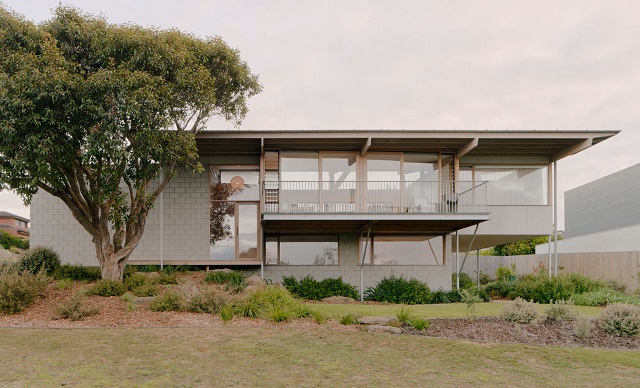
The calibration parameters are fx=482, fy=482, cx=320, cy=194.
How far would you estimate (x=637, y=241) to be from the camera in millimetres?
25438

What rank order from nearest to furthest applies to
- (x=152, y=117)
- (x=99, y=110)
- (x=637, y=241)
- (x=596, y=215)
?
1. (x=99, y=110)
2. (x=152, y=117)
3. (x=637, y=241)
4. (x=596, y=215)

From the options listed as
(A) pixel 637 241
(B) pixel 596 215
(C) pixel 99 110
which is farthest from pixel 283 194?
(B) pixel 596 215

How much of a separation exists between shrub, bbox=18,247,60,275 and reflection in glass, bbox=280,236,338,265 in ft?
23.4

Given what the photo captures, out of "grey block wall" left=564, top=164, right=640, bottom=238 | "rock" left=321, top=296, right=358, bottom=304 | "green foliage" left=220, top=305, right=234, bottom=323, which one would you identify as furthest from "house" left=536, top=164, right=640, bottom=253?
"green foliage" left=220, top=305, right=234, bottom=323

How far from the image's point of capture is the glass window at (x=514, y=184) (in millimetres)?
17672

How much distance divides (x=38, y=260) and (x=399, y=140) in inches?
468

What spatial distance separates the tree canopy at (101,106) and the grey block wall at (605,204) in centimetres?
3057

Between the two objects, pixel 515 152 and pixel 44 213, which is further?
pixel 515 152

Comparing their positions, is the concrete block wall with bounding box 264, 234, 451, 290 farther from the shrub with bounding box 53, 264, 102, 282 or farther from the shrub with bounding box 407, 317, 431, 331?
the shrub with bounding box 407, 317, 431, 331

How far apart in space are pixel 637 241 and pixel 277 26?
2237cm

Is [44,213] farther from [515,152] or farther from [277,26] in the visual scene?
[515,152]

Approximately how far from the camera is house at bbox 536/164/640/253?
27831 millimetres

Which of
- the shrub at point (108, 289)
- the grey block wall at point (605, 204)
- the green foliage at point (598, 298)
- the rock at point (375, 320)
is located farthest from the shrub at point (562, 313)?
the grey block wall at point (605, 204)

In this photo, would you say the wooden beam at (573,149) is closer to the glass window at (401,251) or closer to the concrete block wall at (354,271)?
the glass window at (401,251)
